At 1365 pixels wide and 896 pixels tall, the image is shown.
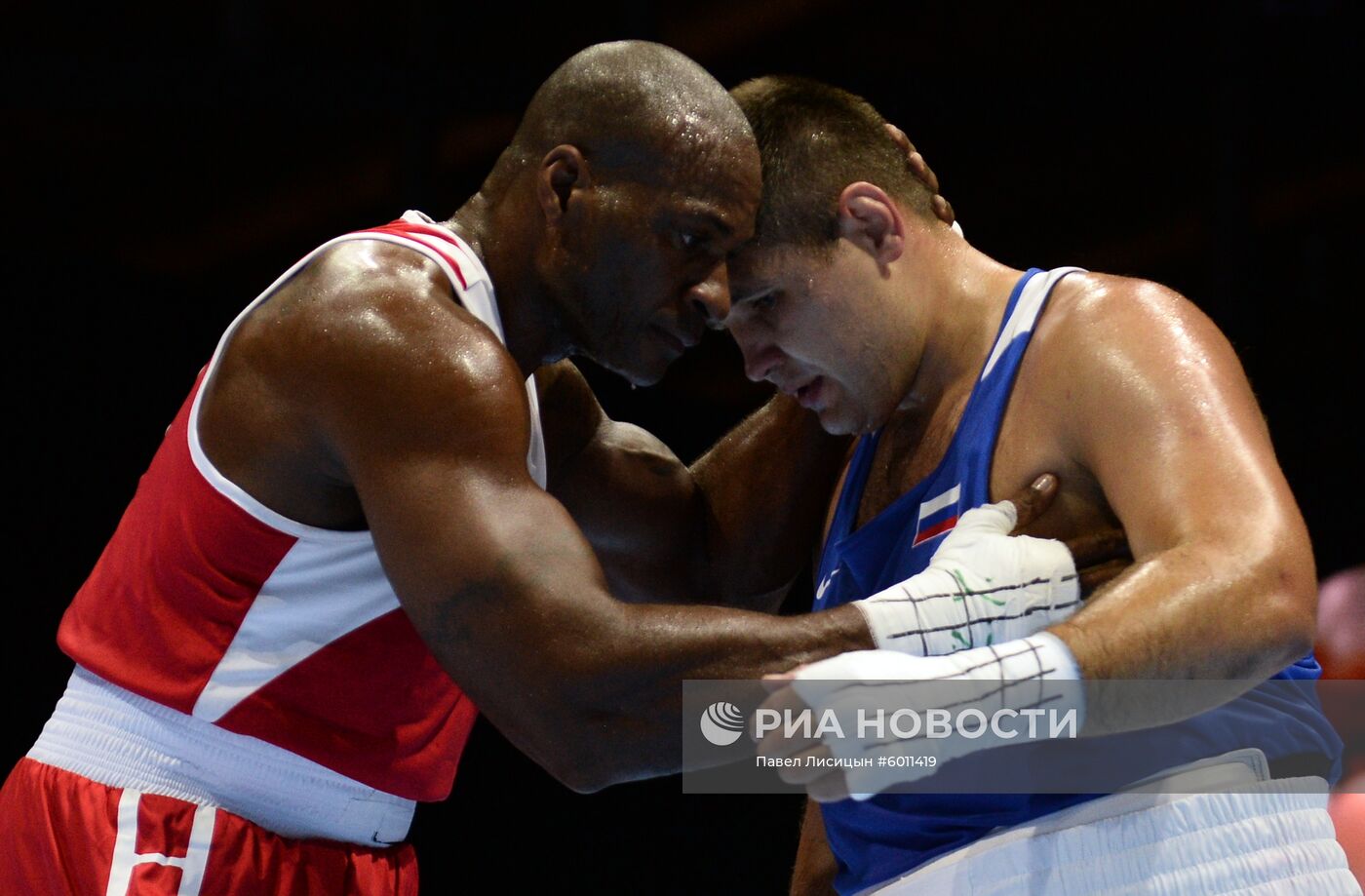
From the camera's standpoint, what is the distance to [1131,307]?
1.81 meters

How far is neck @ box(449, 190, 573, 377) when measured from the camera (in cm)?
206

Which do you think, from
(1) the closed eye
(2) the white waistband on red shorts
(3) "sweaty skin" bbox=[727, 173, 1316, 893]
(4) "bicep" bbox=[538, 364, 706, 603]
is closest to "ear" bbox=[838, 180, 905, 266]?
(3) "sweaty skin" bbox=[727, 173, 1316, 893]

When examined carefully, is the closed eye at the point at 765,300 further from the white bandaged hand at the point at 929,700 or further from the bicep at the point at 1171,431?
the white bandaged hand at the point at 929,700

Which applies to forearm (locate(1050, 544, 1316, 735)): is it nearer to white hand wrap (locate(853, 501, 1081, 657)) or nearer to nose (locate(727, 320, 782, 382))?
white hand wrap (locate(853, 501, 1081, 657))

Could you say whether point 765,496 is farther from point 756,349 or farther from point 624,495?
point 756,349

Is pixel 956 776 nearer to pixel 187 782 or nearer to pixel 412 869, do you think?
pixel 412 869

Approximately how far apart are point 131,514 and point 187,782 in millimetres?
389

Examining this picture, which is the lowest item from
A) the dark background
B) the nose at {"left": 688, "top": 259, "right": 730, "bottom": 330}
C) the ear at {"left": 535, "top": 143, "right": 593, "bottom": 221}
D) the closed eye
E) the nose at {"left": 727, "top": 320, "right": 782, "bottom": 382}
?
the dark background

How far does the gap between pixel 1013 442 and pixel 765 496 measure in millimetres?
724

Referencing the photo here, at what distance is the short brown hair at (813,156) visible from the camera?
2.13 meters

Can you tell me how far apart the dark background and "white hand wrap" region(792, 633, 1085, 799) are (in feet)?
7.02

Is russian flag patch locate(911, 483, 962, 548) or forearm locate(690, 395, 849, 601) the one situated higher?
russian flag patch locate(911, 483, 962, 548)

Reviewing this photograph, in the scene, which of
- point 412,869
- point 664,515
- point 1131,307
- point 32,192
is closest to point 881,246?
point 1131,307

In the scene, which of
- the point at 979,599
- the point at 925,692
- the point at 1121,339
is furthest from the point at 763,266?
the point at 925,692
